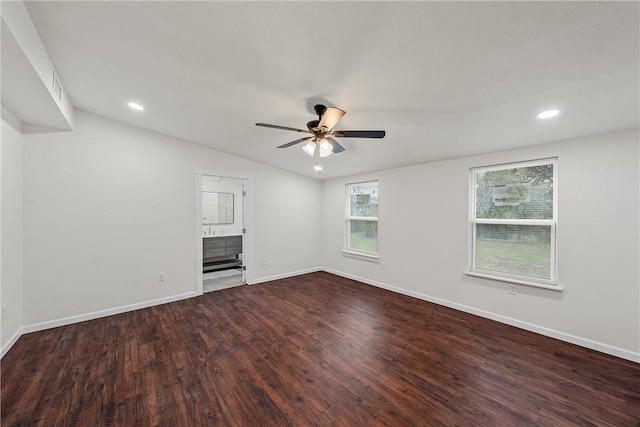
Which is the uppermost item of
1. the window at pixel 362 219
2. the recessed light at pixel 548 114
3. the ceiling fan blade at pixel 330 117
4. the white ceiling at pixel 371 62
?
the white ceiling at pixel 371 62

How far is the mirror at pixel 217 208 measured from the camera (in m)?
5.93

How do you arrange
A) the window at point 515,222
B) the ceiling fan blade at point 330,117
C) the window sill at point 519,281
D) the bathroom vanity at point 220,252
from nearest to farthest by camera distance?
the ceiling fan blade at point 330,117 < the window sill at point 519,281 < the window at point 515,222 < the bathroom vanity at point 220,252

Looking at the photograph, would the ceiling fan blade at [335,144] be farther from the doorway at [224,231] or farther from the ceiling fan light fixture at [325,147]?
the doorway at [224,231]

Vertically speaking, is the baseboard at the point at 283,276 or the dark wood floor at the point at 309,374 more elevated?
the baseboard at the point at 283,276

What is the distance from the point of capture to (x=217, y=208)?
609 cm

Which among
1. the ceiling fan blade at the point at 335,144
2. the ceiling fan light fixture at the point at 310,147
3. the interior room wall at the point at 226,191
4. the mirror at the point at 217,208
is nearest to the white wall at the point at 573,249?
the ceiling fan blade at the point at 335,144

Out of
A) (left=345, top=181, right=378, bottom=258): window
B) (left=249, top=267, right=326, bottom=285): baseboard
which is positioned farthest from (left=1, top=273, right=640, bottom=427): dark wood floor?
(left=345, top=181, right=378, bottom=258): window

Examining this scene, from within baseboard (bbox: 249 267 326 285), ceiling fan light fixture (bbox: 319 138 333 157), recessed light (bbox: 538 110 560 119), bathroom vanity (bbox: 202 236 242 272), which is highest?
recessed light (bbox: 538 110 560 119)

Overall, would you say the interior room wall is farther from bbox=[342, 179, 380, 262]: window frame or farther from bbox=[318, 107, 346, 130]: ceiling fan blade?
bbox=[318, 107, 346, 130]: ceiling fan blade

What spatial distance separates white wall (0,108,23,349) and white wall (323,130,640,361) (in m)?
5.06

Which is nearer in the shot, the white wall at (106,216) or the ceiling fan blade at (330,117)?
the ceiling fan blade at (330,117)

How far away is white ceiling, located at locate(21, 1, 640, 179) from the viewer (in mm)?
1380

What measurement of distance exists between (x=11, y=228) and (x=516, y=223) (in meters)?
5.76

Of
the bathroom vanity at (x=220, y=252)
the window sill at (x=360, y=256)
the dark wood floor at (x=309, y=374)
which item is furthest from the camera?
the bathroom vanity at (x=220, y=252)
